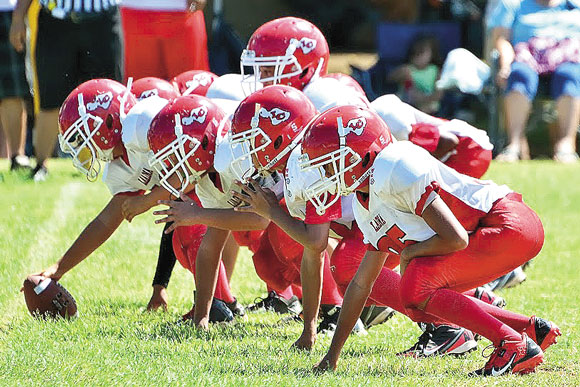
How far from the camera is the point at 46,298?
486 centimetres

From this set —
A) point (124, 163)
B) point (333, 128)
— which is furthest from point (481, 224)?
point (124, 163)

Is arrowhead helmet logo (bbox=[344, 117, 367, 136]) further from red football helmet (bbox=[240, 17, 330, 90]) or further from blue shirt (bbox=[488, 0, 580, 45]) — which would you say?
blue shirt (bbox=[488, 0, 580, 45])

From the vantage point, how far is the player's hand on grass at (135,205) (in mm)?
4836

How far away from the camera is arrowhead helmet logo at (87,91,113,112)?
4.82 metres

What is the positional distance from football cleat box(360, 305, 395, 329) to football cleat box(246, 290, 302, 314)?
18.2 inches

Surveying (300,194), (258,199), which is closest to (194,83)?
(258,199)

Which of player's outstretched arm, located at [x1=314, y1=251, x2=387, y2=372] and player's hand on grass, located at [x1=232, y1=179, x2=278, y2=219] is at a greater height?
player's hand on grass, located at [x1=232, y1=179, x2=278, y2=219]

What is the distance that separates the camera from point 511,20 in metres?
9.63

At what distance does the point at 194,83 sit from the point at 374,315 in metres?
1.58

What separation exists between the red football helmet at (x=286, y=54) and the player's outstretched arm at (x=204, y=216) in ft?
2.91

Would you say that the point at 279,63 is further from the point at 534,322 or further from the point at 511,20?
the point at 511,20

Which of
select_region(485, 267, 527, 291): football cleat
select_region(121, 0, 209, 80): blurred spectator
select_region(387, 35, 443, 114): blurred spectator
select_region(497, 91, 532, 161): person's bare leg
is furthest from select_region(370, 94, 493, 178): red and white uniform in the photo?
select_region(387, 35, 443, 114): blurred spectator

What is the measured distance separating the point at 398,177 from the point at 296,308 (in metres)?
1.67

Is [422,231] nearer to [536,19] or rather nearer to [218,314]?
[218,314]
